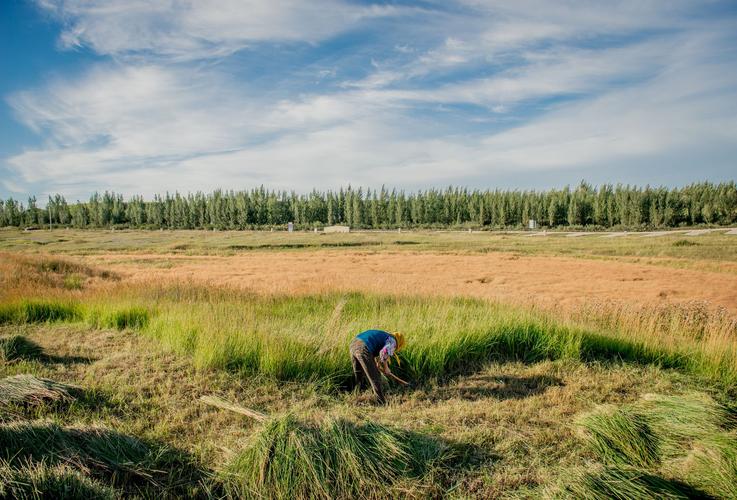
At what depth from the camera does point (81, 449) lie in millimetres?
4453

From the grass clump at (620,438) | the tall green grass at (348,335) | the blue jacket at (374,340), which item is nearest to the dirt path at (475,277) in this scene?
the tall green grass at (348,335)

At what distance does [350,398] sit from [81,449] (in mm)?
3717

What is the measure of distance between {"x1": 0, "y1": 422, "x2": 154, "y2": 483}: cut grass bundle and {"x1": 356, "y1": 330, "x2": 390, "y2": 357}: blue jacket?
318cm

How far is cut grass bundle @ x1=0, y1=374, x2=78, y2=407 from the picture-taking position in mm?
5762

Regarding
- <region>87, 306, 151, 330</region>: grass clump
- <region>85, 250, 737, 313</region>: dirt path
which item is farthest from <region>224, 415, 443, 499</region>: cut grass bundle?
<region>85, 250, 737, 313</region>: dirt path

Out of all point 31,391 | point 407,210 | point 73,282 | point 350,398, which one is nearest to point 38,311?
point 73,282

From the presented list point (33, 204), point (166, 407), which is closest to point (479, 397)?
point (166, 407)

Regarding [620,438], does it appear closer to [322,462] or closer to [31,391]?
[322,462]

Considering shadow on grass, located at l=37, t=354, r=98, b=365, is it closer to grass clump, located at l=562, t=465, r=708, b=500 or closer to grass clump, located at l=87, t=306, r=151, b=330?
grass clump, located at l=87, t=306, r=151, b=330

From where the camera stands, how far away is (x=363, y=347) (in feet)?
21.6

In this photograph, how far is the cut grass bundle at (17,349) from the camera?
26.3 ft

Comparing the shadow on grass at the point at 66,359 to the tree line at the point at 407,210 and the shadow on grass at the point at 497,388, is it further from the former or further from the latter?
the tree line at the point at 407,210

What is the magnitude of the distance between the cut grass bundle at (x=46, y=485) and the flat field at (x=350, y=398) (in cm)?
2

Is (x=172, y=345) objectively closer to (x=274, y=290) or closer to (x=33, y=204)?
(x=274, y=290)
